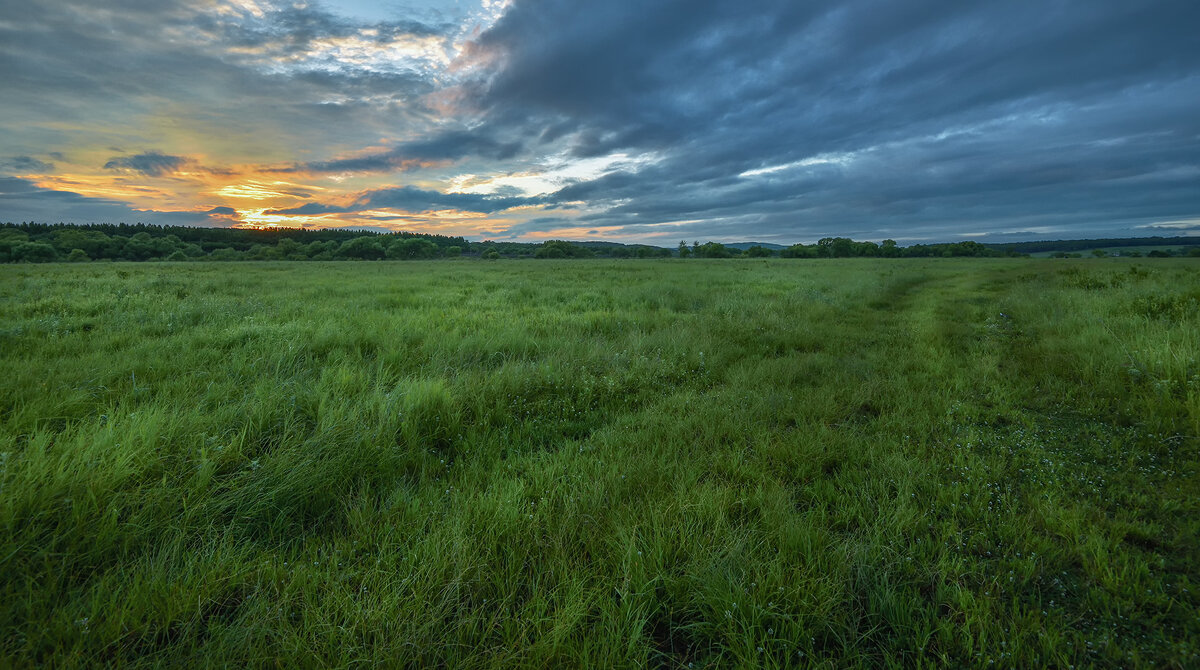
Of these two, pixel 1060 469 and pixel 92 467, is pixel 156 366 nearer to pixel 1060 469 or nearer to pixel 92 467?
pixel 92 467

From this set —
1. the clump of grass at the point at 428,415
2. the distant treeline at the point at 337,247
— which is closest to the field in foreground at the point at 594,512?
the clump of grass at the point at 428,415

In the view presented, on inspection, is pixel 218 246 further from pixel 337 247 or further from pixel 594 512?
pixel 594 512

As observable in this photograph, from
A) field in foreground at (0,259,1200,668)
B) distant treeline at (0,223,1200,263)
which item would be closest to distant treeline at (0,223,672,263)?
distant treeline at (0,223,1200,263)

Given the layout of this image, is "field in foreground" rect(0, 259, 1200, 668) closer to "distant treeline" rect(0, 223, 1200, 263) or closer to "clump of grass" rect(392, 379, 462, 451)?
"clump of grass" rect(392, 379, 462, 451)

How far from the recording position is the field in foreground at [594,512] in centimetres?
208

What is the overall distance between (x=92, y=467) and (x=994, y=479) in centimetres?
672

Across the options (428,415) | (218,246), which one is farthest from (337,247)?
(428,415)

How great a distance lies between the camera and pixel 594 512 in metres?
3.03

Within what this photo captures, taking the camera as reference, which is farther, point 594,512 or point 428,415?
point 428,415

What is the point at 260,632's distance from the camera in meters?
2.01

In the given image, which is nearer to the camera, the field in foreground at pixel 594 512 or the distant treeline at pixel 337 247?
the field in foreground at pixel 594 512

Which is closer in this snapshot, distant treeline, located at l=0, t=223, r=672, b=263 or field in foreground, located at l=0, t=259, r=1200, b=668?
field in foreground, located at l=0, t=259, r=1200, b=668

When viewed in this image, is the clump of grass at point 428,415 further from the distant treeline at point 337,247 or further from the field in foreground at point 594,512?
the distant treeline at point 337,247

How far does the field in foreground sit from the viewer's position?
2.08 m
